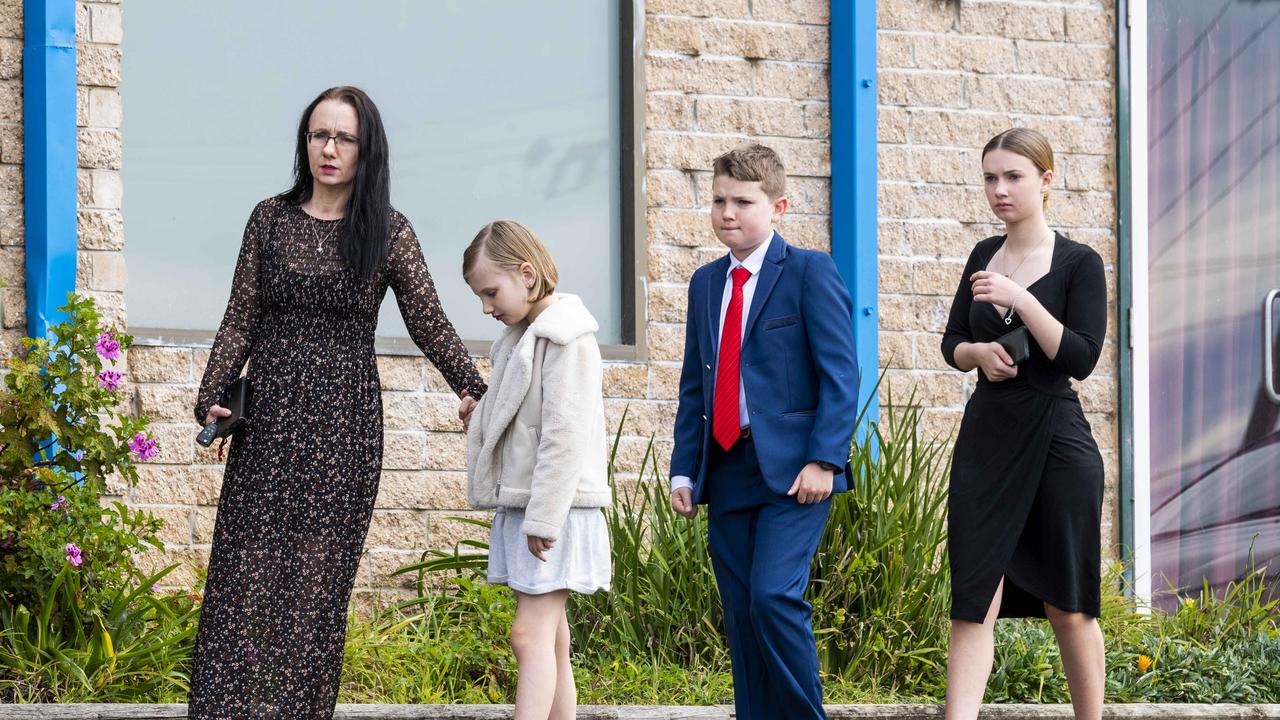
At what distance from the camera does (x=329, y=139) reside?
157 inches

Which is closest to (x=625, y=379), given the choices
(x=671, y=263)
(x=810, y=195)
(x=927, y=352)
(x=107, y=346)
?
(x=671, y=263)

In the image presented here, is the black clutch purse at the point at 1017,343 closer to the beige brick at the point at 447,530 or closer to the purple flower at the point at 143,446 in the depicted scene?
the beige brick at the point at 447,530

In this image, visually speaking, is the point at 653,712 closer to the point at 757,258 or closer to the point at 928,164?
the point at 757,258

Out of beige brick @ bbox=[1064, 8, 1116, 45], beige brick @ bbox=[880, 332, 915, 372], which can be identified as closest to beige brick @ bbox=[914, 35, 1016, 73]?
beige brick @ bbox=[1064, 8, 1116, 45]

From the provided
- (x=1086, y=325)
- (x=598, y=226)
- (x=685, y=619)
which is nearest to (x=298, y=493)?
(x=685, y=619)

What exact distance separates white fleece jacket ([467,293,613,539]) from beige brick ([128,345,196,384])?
6.89 feet

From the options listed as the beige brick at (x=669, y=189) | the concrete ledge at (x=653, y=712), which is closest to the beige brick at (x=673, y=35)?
the beige brick at (x=669, y=189)

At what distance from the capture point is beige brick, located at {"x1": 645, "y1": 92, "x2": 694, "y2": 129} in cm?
643

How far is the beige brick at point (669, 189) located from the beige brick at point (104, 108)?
2.15m

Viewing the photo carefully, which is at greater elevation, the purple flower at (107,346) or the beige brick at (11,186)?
the beige brick at (11,186)

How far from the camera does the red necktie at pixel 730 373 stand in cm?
406

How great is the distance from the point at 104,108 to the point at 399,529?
196 cm

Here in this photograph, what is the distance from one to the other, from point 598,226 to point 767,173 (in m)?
2.45

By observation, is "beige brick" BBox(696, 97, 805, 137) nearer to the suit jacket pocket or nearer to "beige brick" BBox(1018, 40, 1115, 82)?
"beige brick" BBox(1018, 40, 1115, 82)
